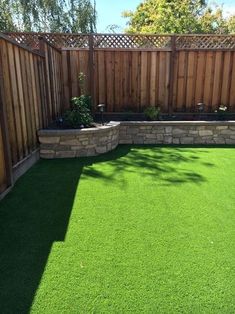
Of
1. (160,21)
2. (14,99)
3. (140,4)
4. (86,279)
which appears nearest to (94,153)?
(14,99)

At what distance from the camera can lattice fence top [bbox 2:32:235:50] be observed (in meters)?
6.15

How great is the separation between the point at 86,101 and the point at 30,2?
10.8 metres

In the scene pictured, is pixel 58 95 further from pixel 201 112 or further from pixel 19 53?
pixel 201 112

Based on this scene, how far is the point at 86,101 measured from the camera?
584cm

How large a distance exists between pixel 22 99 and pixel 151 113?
2.98 metres

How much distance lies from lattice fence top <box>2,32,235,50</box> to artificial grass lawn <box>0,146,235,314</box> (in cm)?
319

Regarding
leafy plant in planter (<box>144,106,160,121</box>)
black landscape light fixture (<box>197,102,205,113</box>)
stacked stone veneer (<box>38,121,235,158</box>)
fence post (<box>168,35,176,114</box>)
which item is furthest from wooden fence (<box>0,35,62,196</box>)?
black landscape light fixture (<box>197,102,205,113</box>)

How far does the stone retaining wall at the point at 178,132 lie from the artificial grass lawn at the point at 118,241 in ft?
5.83

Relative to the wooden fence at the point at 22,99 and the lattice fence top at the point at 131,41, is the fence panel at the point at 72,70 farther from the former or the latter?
the wooden fence at the point at 22,99

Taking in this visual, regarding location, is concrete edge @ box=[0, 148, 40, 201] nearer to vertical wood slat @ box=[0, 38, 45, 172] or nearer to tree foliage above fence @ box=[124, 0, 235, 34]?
vertical wood slat @ box=[0, 38, 45, 172]

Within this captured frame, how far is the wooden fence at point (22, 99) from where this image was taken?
3338mm

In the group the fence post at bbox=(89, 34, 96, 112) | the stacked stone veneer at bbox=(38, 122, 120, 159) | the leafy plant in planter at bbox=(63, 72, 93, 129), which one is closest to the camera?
the stacked stone veneer at bbox=(38, 122, 120, 159)

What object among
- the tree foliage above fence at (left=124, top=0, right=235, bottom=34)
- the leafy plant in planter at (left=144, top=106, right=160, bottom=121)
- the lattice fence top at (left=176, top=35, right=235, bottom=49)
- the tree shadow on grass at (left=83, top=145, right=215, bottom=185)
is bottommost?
the tree shadow on grass at (left=83, top=145, right=215, bottom=185)

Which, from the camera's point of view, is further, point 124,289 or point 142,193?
point 142,193
